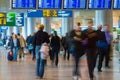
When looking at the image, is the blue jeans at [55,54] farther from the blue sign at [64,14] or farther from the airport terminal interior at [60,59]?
the blue sign at [64,14]

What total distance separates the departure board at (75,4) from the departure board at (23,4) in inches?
58.2

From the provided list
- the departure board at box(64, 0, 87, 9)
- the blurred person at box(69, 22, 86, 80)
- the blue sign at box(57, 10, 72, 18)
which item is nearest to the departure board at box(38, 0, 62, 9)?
the departure board at box(64, 0, 87, 9)

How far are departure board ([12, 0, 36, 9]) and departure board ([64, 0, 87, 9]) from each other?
4.85 feet

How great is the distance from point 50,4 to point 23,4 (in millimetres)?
1231

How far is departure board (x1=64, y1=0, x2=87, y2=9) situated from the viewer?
65.1 ft

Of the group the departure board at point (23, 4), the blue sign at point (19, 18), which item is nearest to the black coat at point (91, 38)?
the departure board at point (23, 4)

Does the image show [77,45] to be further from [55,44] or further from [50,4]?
[55,44]

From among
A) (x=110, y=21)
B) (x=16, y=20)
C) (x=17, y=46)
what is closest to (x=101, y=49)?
(x=110, y=21)

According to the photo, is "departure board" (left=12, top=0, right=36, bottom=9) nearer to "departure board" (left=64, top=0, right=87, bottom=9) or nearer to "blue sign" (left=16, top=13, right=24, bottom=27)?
"departure board" (left=64, top=0, right=87, bottom=9)

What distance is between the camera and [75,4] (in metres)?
19.9

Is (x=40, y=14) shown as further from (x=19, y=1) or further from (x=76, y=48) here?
(x=76, y=48)

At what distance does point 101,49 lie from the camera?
1770 centimetres

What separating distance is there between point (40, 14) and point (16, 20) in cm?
882

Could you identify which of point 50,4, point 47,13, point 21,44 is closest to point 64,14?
point 47,13
